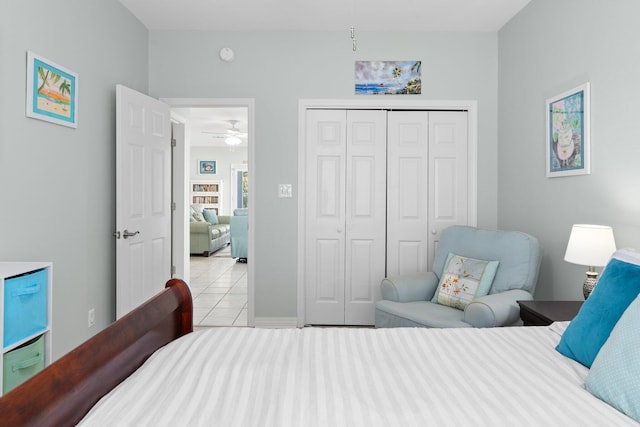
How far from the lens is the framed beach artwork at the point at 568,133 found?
2.41 m

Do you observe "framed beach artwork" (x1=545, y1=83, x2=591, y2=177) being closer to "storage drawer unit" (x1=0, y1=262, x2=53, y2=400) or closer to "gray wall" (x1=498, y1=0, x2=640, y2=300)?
"gray wall" (x1=498, y1=0, x2=640, y2=300)

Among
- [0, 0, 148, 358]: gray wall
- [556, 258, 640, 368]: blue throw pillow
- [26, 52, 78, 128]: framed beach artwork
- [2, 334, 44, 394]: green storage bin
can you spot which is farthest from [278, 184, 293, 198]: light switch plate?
[556, 258, 640, 368]: blue throw pillow

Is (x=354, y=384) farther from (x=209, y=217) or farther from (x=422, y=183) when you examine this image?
(x=209, y=217)

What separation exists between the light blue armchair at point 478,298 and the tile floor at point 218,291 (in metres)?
1.62

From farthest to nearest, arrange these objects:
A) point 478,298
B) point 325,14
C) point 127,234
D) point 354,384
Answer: point 325,14, point 127,234, point 478,298, point 354,384

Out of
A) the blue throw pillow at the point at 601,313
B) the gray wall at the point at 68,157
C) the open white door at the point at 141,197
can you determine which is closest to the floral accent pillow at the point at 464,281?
the blue throw pillow at the point at 601,313

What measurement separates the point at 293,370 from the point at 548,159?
2.51 meters

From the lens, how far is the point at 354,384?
112 centimetres

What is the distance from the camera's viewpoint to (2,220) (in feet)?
6.50

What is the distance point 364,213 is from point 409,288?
3.05 ft

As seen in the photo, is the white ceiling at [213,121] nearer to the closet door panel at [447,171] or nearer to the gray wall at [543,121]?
the closet door panel at [447,171]

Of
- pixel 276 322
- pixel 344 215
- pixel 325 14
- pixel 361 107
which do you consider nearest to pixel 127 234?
pixel 276 322

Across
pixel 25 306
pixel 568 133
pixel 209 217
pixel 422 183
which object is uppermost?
pixel 568 133

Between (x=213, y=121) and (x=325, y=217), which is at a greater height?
(x=213, y=121)
